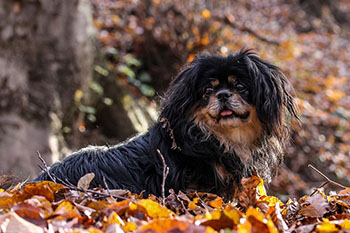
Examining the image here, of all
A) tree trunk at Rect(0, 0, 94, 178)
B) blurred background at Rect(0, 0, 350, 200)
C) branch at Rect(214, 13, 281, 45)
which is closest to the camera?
tree trunk at Rect(0, 0, 94, 178)

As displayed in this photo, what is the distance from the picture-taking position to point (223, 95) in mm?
3648

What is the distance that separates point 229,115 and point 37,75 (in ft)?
12.5

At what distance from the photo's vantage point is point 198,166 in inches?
150

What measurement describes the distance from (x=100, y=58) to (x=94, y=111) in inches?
36.9

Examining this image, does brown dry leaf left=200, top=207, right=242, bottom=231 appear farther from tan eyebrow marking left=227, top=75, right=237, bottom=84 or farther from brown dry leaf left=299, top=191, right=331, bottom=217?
tan eyebrow marking left=227, top=75, right=237, bottom=84

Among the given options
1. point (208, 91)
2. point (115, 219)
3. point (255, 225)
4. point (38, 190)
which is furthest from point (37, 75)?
point (255, 225)

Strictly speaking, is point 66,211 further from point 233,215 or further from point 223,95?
point 223,95

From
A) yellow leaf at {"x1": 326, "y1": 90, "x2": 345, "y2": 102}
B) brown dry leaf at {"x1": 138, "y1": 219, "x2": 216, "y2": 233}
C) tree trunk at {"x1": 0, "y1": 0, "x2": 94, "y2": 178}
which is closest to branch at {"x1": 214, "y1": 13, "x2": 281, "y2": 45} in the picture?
yellow leaf at {"x1": 326, "y1": 90, "x2": 345, "y2": 102}

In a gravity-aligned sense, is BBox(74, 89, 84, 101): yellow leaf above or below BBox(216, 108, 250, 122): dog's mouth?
above

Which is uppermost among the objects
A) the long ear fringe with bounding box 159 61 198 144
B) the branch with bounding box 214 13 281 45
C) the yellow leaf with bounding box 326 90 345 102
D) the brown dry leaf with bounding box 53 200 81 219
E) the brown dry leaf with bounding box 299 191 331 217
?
the branch with bounding box 214 13 281 45

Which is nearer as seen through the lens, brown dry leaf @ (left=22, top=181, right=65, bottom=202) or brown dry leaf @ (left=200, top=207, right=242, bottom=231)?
brown dry leaf @ (left=200, top=207, right=242, bottom=231)

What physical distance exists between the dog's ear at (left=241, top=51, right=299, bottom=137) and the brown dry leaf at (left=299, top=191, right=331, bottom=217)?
1083 millimetres

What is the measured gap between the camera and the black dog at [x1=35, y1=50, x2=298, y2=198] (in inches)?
145

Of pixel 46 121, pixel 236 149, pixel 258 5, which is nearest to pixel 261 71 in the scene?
pixel 236 149
